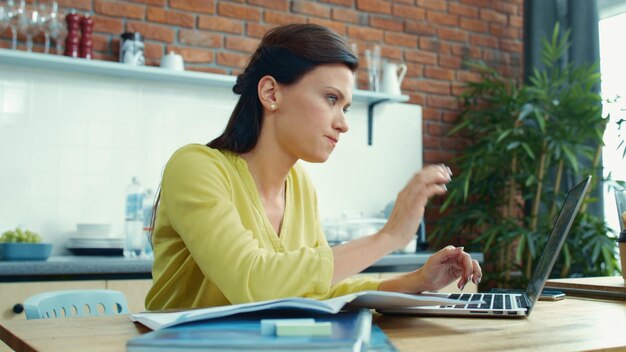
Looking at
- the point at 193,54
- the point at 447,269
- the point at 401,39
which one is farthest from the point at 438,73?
the point at 447,269

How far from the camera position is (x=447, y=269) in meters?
1.29

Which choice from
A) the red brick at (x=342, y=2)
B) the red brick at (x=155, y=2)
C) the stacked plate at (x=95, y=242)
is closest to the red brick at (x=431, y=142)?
the red brick at (x=342, y=2)

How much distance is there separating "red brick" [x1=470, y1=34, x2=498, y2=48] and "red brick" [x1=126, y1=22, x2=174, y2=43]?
1874 millimetres

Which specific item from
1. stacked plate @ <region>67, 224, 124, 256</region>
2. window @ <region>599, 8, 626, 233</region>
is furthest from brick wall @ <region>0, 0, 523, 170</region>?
stacked plate @ <region>67, 224, 124, 256</region>

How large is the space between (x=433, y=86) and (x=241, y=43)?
47.1 inches

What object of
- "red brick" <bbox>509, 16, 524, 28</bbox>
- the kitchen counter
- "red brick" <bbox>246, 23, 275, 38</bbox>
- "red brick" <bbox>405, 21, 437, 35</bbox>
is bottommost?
the kitchen counter

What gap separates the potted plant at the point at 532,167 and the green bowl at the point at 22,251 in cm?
201

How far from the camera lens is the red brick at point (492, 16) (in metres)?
4.25

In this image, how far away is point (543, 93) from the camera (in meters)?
3.50

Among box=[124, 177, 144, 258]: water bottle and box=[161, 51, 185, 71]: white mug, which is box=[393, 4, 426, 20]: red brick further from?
box=[124, 177, 144, 258]: water bottle

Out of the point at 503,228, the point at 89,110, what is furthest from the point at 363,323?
the point at 503,228

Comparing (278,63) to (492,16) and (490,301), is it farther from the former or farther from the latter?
(492,16)

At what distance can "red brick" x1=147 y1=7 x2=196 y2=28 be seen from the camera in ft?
10.9

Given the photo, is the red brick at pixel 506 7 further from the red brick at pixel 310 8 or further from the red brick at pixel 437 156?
the red brick at pixel 310 8
